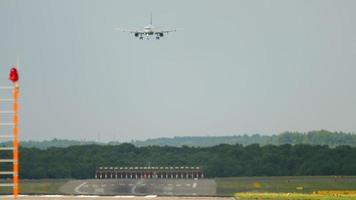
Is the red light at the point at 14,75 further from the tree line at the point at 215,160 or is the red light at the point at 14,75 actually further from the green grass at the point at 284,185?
the tree line at the point at 215,160

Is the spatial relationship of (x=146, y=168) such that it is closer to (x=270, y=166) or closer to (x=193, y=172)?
(x=193, y=172)

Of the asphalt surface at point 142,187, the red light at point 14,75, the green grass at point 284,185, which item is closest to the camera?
the red light at point 14,75

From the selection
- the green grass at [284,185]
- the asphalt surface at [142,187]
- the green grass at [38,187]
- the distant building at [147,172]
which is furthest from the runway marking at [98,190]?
the distant building at [147,172]

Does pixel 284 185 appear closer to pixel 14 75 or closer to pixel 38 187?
pixel 38 187

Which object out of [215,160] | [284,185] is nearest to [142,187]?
[284,185]

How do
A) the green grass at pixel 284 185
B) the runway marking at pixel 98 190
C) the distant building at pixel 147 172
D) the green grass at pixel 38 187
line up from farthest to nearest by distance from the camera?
1. the distant building at pixel 147 172
2. the runway marking at pixel 98 190
3. the green grass at pixel 38 187
4. the green grass at pixel 284 185

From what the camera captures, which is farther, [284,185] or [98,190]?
[284,185]
